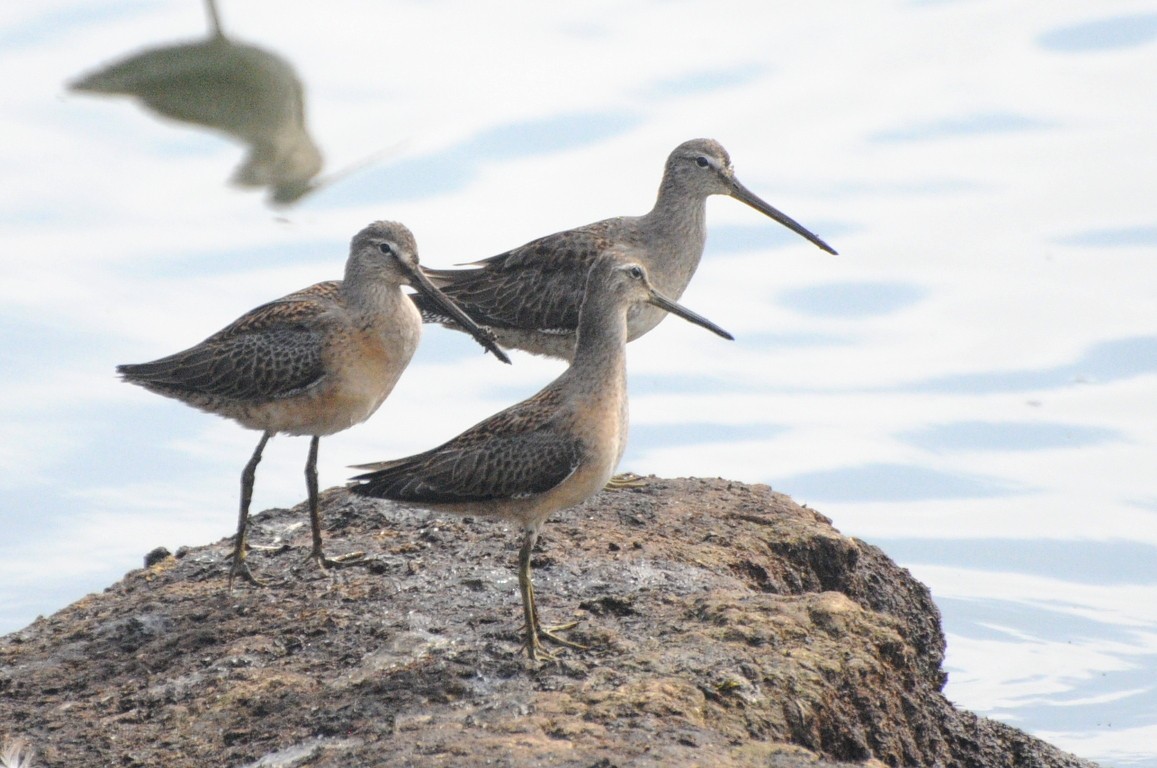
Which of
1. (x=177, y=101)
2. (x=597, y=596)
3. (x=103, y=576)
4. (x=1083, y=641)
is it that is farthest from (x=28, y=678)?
(x=177, y=101)

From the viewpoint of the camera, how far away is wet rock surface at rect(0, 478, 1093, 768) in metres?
5.19

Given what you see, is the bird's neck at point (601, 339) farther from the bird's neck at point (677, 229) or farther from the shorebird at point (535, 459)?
the bird's neck at point (677, 229)

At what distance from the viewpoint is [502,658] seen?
18.8ft

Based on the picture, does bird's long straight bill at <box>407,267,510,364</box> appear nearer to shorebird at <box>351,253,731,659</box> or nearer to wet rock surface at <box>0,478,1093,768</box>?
wet rock surface at <box>0,478,1093,768</box>

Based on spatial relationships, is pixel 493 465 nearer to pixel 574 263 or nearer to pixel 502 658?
pixel 502 658

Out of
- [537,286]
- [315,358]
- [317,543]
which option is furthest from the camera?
[537,286]

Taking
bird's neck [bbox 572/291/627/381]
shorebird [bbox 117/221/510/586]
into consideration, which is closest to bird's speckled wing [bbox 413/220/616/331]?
shorebird [bbox 117/221/510/586]

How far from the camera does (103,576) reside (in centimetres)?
949

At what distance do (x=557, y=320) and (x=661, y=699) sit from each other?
12.7ft

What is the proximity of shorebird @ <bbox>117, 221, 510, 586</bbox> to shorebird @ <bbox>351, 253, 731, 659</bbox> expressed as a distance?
0.75 meters

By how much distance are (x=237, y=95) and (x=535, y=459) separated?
1021 cm

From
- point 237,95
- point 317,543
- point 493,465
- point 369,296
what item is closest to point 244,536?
point 317,543

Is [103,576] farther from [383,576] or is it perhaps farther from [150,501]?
[383,576]

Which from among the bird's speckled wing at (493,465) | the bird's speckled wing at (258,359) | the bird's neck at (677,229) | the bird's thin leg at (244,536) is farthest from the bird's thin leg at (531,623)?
the bird's neck at (677,229)
